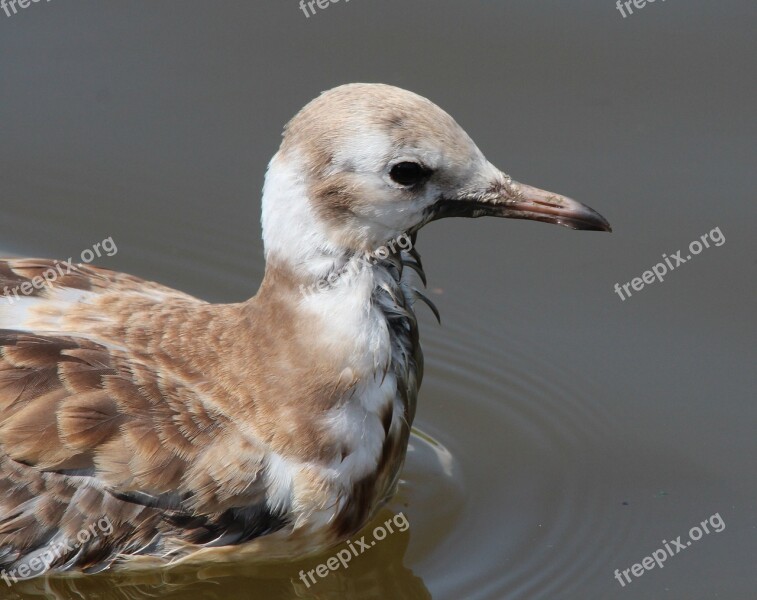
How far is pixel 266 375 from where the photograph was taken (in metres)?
6.67

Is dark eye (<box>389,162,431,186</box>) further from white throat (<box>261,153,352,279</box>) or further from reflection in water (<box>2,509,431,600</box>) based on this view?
reflection in water (<box>2,509,431,600</box>)

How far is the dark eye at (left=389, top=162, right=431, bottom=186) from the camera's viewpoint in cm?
630

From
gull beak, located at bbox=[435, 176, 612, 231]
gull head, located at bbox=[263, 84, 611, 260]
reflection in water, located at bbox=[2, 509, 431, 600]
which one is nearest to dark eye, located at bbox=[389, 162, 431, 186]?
gull head, located at bbox=[263, 84, 611, 260]

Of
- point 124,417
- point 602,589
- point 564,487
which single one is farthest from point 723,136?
point 124,417

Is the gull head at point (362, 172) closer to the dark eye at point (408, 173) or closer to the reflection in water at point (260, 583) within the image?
the dark eye at point (408, 173)

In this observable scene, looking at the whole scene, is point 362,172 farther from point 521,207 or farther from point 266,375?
point 266,375

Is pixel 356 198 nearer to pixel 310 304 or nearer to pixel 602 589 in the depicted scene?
pixel 310 304

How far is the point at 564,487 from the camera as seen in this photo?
25.9 feet

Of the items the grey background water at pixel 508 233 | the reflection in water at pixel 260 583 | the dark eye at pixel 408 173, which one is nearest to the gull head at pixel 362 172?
the dark eye at pixel 408 173

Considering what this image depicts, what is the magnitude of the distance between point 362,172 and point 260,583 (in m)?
2.32

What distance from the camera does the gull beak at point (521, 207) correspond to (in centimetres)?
662

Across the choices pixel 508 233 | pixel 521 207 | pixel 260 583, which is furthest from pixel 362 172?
pixel 508 233

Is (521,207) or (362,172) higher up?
(362,172)

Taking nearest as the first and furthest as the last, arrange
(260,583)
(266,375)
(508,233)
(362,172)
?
(362,172), (266,375), (260,583), (508,233)
